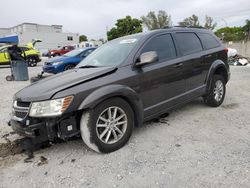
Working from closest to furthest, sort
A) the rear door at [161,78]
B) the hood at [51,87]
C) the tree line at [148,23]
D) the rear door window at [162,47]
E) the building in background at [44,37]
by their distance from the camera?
the hood at [51,87] < the rear door at [161,78] < the rear door window at [162,47] < the tree line at [148,23] < the building in background at [44,37]

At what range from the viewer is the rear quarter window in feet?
16.1

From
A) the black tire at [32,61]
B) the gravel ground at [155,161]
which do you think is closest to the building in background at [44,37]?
the black tire at [32,61]

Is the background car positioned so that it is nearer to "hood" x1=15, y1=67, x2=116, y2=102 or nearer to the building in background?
"hood" x1=15, y1=67, x2=116, y2=102

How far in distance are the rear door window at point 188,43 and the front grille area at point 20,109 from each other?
A: 2.81 metres

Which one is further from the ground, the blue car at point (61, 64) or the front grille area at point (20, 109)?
the blue car at point (61, 64)

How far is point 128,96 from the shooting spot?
331 cm

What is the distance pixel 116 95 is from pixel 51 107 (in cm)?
87

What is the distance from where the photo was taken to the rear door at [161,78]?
361 cm

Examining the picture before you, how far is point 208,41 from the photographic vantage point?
199 inches

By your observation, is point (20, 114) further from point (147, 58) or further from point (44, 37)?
point (44, 37)

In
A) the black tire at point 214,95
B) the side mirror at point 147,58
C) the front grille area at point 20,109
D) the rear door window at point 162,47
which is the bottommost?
the black tire at point 214,95

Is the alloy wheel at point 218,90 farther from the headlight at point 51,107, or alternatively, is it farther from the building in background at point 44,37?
the building in background at point 44,37

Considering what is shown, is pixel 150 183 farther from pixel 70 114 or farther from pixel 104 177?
pixel 70 114

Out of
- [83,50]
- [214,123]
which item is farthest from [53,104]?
[83,50]
